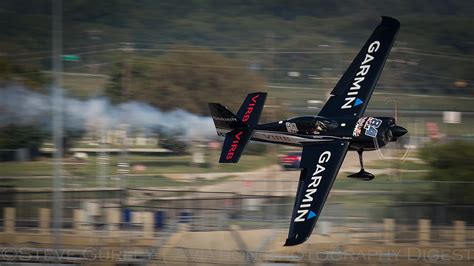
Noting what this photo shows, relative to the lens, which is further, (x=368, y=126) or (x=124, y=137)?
→ (x=124, y=137)

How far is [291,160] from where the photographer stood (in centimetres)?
3356

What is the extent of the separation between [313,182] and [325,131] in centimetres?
152

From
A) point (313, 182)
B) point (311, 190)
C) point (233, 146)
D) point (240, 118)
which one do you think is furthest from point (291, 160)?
point (311, 190)

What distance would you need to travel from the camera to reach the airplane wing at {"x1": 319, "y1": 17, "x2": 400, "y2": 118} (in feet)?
89.3

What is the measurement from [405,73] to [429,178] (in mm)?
4575

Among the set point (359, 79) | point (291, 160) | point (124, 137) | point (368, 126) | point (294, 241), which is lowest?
point (124, 137)

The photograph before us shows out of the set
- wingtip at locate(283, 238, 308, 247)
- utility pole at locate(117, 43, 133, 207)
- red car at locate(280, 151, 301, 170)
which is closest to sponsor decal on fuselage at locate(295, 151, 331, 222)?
wingtip at locate(283, 238, 308, 247)

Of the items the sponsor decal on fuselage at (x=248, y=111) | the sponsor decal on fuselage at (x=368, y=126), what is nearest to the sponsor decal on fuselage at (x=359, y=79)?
the sponsor decal on fuselage at (x=368, y=126)

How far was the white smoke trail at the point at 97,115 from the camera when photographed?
35.2 m

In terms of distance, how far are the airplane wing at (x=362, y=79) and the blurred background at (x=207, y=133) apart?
4.56m

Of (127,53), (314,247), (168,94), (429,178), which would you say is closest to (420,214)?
(429,178)

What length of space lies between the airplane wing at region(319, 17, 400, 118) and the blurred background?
4.56m

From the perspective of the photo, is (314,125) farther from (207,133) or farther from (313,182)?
(207,133)

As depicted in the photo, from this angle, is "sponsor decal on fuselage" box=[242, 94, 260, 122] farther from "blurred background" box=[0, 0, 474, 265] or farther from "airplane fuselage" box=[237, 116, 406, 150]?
"blurred background" box=[0, 0, 474, 265]
